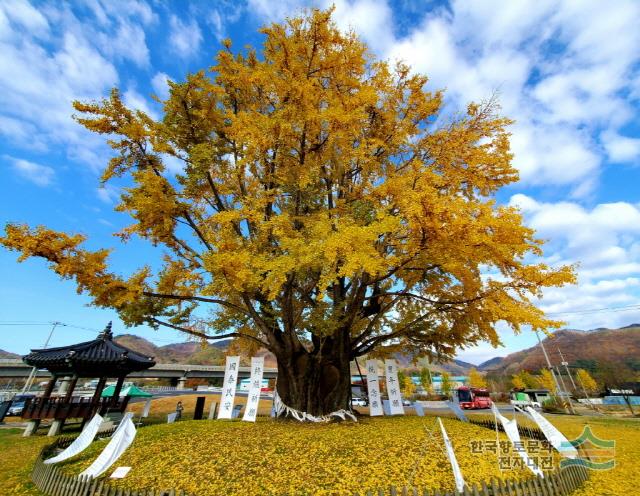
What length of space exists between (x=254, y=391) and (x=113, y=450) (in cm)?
602

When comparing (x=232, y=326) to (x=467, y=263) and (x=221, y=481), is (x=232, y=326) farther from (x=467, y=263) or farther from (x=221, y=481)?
(x=467, y=263)

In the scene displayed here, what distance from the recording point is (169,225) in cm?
884

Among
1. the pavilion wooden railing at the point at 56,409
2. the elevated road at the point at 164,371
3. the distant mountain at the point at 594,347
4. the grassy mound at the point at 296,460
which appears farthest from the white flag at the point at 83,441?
the distant mountain at the point at 594,347

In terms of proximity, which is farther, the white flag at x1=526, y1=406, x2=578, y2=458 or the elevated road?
the elevated road

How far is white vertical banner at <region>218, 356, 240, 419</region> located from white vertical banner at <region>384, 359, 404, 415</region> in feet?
19.9

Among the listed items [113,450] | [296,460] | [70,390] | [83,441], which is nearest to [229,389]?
[83,441]

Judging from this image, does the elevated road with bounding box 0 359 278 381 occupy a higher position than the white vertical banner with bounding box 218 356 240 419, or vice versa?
the elevated road with bounding box 0 359 278 381

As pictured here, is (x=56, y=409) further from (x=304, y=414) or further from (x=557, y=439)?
(x=557, y=439)

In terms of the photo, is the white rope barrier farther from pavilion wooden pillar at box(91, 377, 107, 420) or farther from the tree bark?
pavilion wooden pillar at box(91, 377, 107, 420)

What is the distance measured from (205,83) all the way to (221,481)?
9695 millimetres

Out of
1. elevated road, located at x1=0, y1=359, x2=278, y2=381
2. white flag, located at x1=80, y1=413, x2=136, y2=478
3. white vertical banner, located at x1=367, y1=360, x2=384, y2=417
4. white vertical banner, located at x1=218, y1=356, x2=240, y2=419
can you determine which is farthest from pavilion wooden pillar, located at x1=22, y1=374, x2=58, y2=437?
elevated road, located at x1=0, y1=359, x2=278, y2=381

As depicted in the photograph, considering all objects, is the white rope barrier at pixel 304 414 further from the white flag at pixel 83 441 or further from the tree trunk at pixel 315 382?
the white flag at pixel 83 441

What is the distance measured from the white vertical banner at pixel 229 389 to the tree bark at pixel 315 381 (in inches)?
64.2

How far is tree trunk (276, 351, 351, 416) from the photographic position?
10.8 meters
